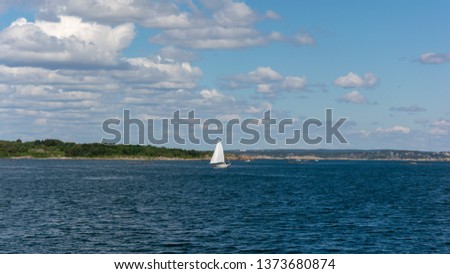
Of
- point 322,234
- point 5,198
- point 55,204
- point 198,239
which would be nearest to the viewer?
point 198,239

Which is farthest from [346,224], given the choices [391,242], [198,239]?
[198,239]

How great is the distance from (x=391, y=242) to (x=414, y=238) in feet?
12.7

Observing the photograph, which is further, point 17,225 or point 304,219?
point 304,219

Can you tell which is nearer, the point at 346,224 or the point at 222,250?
the point at 222,250

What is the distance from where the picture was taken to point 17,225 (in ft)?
195

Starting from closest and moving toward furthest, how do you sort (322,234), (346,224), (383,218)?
(322,234)
(346,224)
(383,218)

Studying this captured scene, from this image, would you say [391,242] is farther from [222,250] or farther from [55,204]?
[55,204]

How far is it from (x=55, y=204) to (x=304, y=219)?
3416cm

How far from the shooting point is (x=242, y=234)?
5578 cm

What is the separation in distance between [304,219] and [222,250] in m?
21.3
